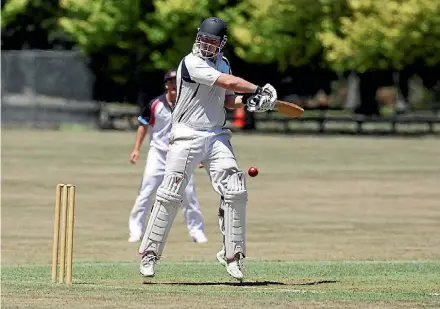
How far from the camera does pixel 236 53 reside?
5378cm

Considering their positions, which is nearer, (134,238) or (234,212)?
(234,212)

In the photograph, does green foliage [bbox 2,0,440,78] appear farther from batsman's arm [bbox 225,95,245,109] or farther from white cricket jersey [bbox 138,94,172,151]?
batsman's arm [bbox 225,95,245,109]

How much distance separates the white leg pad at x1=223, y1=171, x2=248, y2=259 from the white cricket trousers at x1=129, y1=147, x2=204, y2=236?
4.93 m

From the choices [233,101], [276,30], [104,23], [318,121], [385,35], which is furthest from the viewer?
[104,23]

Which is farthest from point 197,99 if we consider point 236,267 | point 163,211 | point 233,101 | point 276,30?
point 276,30

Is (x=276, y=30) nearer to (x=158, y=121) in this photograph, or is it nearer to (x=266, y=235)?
(x=266, y=235)

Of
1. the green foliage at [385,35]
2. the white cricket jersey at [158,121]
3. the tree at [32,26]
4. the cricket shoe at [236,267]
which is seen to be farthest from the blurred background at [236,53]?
the cricket shoe at [236,267]

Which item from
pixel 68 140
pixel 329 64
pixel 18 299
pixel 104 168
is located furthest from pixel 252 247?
pixel 329 64

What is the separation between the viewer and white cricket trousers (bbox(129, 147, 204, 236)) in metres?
16.6

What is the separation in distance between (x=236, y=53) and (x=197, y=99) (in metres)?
42.4

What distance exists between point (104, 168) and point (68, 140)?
12996 millimetres

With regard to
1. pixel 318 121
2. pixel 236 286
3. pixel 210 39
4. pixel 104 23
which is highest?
pixel 210 39

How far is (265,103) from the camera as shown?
36.8ft

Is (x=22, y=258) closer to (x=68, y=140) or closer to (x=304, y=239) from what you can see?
(x=304, y=239)
